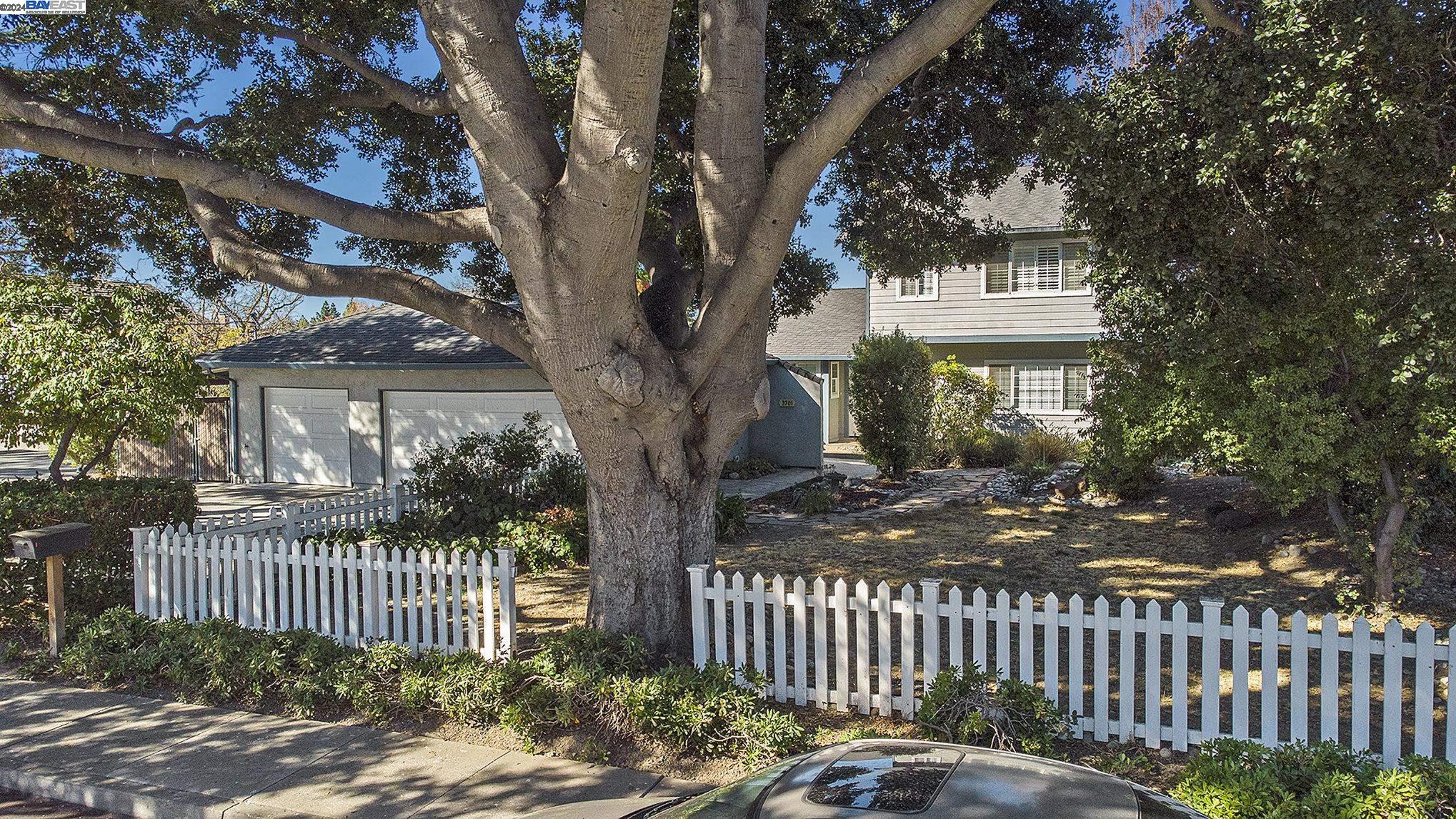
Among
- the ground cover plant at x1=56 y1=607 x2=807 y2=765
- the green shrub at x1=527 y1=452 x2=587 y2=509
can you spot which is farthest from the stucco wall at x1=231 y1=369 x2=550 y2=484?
the ground cover plant at x1=56 y1=607 x2=807 y2=765

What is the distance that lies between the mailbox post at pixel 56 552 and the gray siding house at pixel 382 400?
8.57 metres

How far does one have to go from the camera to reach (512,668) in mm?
5684

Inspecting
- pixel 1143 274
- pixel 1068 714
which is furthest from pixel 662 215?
pixel 1068 714

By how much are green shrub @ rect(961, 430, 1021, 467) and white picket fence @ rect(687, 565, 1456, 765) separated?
1296cm

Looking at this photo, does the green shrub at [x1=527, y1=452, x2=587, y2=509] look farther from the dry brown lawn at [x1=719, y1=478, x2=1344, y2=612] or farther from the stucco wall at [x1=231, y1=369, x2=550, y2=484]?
the stucco wall at [x1=231, y1=369, x2=550, y2=484]

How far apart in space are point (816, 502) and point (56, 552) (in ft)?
31.9

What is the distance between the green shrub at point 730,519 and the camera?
38.5 feet

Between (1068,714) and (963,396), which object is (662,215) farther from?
(963,396)

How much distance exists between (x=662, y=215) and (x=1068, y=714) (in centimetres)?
650

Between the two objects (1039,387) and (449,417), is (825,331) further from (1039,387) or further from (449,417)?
(449,417)

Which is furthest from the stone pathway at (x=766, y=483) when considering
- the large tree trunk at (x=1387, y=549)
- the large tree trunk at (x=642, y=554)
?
the large tree trunk at (x=1387, y=549)

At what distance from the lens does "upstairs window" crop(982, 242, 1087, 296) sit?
832 inches

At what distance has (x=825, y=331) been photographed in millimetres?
26281

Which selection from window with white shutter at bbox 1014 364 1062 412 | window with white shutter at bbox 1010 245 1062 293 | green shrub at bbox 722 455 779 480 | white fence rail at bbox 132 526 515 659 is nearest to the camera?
white fence rail at bbox 132 526 515 659
